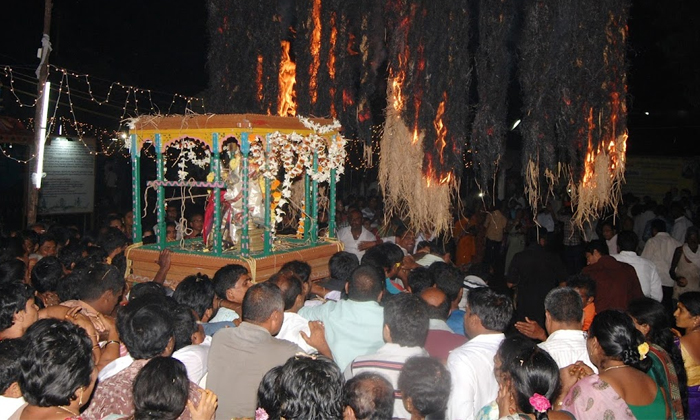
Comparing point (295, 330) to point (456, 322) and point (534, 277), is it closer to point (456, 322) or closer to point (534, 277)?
point (456, 322)

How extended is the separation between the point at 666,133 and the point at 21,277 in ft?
56.9

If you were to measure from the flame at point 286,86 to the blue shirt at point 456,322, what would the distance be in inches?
243

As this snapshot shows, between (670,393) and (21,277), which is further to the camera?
(21,277)

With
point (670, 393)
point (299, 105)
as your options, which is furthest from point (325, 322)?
point (299, 105)

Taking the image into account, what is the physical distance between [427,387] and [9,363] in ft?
6.91

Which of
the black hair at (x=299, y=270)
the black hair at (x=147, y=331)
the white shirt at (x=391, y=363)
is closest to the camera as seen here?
the black hair at (x=147, y=331)

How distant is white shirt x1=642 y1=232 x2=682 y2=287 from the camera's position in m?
8.16

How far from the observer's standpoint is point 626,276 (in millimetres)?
6258

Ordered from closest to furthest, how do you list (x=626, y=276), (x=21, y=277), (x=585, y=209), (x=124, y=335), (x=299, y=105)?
(x=124, y=335)
(x=21, y=277)
(x=626, y=276)
(x=585, y=209)
(x=299, y=105)

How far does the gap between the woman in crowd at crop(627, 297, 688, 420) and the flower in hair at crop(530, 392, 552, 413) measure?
1113 mm

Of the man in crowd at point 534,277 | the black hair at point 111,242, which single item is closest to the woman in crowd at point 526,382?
the man in crowd at point 534,277

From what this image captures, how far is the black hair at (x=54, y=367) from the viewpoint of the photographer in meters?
2.61

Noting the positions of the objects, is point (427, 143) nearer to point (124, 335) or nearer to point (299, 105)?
point (299, 105)

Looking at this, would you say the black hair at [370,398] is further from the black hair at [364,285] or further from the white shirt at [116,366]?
the black hair at [364,285]
